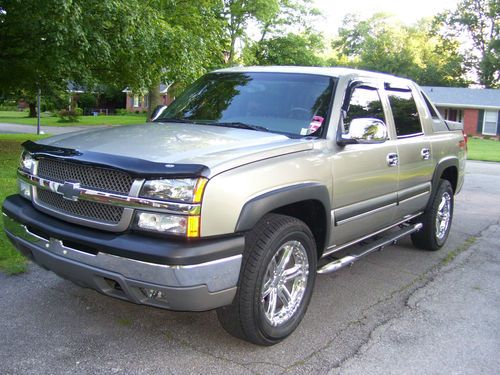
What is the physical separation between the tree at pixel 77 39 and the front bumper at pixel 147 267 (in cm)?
636

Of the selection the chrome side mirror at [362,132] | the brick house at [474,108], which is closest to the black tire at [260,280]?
the chrome side mirror at [362,132]

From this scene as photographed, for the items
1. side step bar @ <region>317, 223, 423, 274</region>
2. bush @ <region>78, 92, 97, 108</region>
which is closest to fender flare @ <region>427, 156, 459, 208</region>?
side step bar @ <region>317, 223, 423, 274</region>

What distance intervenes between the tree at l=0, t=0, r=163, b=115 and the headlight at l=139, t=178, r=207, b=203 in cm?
659

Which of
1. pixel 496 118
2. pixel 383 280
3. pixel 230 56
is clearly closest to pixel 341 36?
pixel 496 118

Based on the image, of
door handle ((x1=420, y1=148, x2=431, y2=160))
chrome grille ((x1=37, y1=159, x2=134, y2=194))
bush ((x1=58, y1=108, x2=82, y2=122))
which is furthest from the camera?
bush ((x1=58, y1=108, x2=82, y2=122))

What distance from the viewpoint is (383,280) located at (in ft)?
16.5

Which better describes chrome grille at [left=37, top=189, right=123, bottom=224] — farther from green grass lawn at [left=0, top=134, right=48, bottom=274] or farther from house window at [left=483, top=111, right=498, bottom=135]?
house window at [left=483, top=111, right=498, bottom=135]

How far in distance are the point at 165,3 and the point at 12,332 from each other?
1381 centimetres

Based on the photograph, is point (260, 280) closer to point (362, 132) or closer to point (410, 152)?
point (362, 132)

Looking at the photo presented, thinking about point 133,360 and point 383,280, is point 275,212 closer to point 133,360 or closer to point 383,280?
point 133,360

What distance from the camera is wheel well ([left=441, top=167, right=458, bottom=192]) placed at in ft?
20.7

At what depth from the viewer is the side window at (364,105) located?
4.34 m

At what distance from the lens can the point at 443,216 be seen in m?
6.34

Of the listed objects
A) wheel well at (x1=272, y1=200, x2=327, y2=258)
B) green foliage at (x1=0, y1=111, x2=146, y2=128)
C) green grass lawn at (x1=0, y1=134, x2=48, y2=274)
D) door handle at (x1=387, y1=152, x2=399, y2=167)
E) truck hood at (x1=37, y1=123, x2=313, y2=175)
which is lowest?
green grass lawn at (x1=0, y1=134, x2=48, y2=274)
